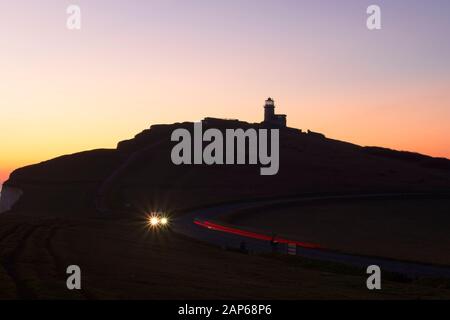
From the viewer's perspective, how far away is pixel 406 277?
32.9 m

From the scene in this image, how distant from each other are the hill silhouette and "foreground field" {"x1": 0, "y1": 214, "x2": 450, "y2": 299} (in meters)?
46.3

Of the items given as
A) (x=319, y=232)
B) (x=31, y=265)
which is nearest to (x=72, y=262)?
(x=31, y=265)

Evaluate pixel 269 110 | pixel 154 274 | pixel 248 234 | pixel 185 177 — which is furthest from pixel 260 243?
pixel 269 110

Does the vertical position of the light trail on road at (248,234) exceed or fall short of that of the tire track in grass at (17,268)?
it exceeds it

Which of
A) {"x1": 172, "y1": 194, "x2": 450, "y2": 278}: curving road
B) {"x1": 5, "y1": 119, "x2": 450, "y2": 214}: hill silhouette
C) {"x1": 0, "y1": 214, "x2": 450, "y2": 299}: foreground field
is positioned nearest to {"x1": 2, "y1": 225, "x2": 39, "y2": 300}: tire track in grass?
{"x1": 0, "y1": 214, "x2": 450, "y2": 299}: foreground field

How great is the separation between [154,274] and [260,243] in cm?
2405

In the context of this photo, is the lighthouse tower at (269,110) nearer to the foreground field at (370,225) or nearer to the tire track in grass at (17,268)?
the foreground field at (370,225)

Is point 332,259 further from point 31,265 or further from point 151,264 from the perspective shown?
point 31,265

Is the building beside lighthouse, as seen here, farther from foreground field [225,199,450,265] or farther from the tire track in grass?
the tire track in grass

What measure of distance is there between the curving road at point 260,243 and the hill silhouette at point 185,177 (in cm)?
1760

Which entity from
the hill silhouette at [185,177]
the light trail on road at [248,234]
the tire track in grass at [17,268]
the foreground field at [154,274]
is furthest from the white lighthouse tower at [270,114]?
the tire track in grass at [17,268]

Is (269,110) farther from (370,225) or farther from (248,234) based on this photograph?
(248,234)

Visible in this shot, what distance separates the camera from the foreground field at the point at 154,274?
66.1 ft
